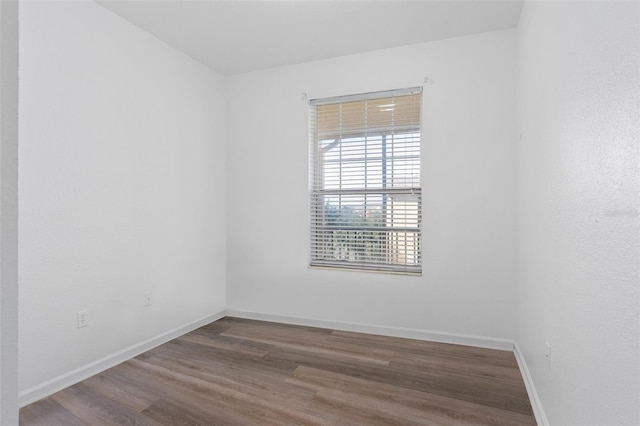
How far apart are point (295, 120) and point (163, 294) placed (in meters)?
2.07

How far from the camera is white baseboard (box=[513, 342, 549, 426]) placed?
6.17 feet

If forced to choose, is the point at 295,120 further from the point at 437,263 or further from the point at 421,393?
the point at 421,393

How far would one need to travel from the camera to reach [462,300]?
3090 millimetres

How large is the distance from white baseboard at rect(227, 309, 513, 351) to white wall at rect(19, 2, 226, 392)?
0.67m

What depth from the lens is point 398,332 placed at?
3.27 m

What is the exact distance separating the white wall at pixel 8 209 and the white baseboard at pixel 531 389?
7.07 feet

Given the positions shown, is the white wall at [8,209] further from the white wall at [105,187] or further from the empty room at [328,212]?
the white wall at [105,187]

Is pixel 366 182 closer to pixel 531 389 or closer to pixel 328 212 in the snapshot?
pixel 328 212

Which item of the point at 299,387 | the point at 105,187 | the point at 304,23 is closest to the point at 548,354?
the point at 299,387

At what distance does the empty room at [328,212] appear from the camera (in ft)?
4.43

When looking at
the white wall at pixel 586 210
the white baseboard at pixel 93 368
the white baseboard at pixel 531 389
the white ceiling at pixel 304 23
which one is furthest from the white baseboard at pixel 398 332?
the white ceiling at pixel 304 23

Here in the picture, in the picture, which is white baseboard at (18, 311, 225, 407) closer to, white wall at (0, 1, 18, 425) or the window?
the window

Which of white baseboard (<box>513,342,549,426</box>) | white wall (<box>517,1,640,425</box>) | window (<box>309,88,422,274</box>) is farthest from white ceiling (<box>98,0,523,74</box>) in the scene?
white baseboard (<box>513,342,549,426</box>)

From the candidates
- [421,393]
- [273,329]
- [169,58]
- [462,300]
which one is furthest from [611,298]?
[169,58]
